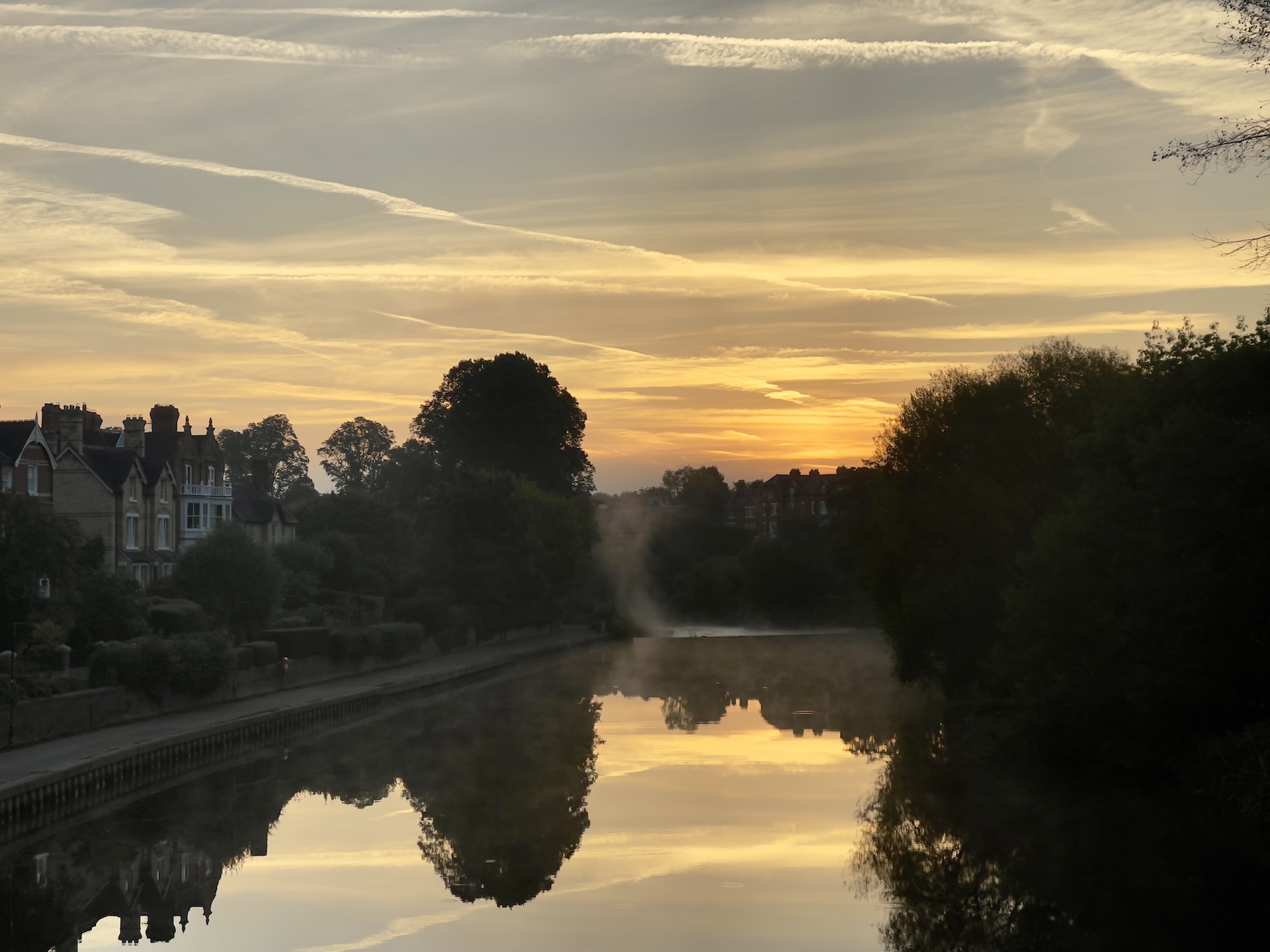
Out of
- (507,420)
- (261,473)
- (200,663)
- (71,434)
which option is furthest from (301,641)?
(261,473)

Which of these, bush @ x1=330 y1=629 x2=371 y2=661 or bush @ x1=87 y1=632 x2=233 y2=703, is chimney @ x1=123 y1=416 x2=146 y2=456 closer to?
bush @ x1=330 y1=629 x2=371 y2=661

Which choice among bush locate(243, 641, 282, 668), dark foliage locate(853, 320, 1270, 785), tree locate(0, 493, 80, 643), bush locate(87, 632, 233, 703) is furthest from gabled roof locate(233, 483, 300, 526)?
dark foliage locate(853, 320, 1270, 785)

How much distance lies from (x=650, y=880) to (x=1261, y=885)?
9.22 metres

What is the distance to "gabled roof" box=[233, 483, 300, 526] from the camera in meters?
85.1

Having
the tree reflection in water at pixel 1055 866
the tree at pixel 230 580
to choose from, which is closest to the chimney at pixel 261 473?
the tree at pixel 230 580

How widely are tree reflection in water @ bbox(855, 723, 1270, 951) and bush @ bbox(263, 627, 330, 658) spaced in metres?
25.6

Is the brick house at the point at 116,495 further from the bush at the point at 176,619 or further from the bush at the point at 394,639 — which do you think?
the bush at the point at 176,619

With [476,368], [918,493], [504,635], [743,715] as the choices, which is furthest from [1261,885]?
[476,368]

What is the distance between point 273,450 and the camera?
509ft

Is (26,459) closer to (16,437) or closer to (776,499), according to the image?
(16,437)

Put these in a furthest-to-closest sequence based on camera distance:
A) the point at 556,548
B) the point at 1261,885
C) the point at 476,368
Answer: the point at 476,368 → the point at 556,548 → the point at 1261,885

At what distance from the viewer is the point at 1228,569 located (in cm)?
2580

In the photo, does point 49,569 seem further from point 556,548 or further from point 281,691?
point 556,548

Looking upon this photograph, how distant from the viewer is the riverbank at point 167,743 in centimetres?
2680
